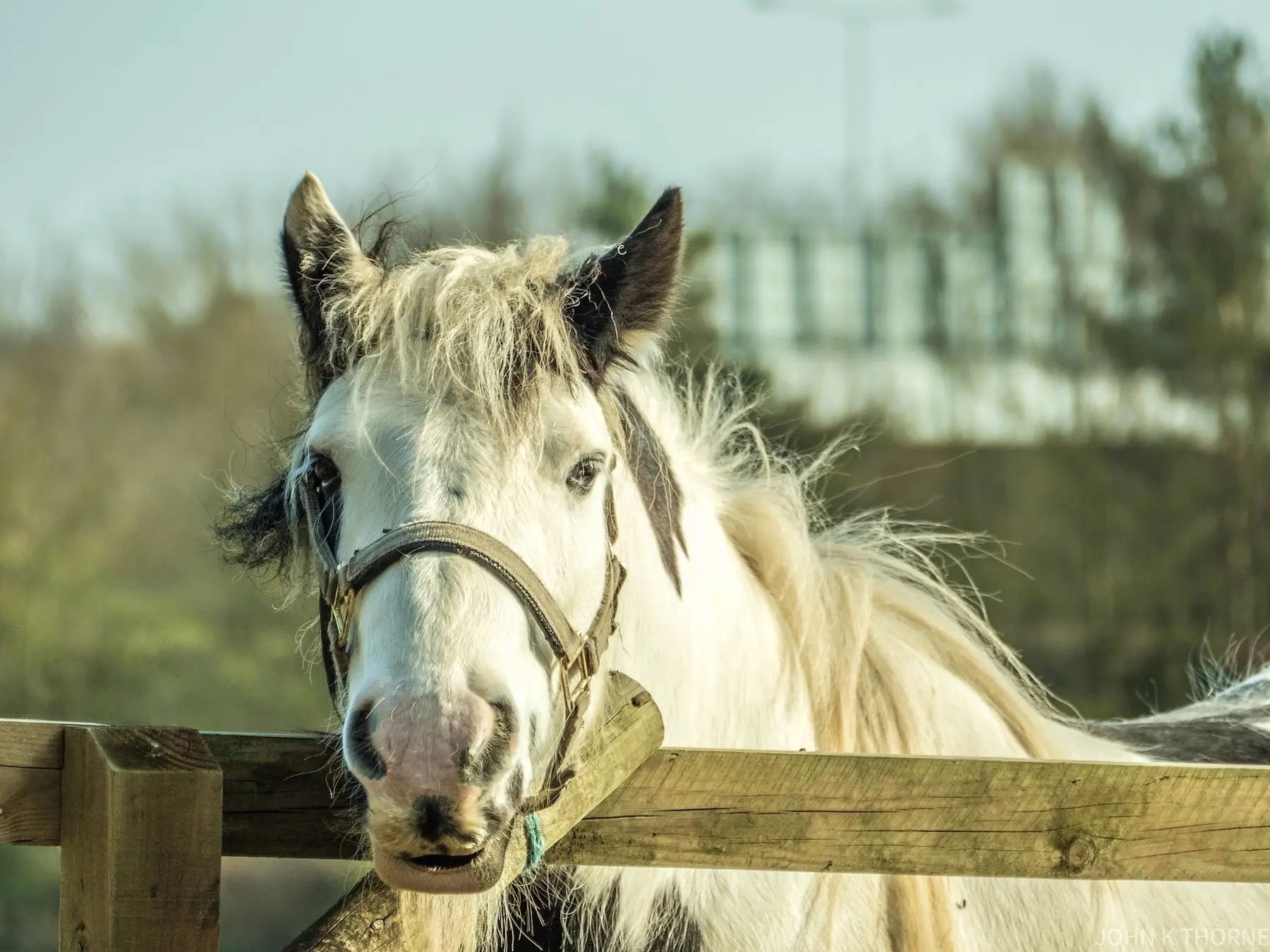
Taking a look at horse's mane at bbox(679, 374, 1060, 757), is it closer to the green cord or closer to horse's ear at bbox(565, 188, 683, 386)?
horse's ear at bbox(565, 188, 683, 386)

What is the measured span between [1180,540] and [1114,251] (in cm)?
525

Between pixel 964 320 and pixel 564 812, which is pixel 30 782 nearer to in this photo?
pixel 564 812

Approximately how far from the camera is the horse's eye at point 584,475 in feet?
7.53

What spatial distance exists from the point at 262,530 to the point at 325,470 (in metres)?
0.34

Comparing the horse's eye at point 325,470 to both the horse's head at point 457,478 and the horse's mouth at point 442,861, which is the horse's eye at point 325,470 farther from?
the horse's mouth at point 442,861

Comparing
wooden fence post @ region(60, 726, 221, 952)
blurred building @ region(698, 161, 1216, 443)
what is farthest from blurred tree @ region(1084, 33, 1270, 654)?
wooden fence post @ region(60, 726, 221, 952)

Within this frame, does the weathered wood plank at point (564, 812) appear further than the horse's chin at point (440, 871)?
Yes

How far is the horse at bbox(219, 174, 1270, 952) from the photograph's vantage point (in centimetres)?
195

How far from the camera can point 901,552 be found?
3.39 meters

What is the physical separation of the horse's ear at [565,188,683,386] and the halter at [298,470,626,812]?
0.28 m

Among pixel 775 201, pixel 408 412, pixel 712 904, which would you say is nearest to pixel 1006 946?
pixel 712 904

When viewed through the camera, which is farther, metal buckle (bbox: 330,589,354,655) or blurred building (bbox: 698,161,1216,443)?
blurred building (bbox: 698,161,1216,443)

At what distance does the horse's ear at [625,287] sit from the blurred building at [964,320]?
1582cm

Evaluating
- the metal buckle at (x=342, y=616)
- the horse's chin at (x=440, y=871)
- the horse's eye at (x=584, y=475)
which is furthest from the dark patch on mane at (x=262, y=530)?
the horse's chin at (x=440, y=871)
